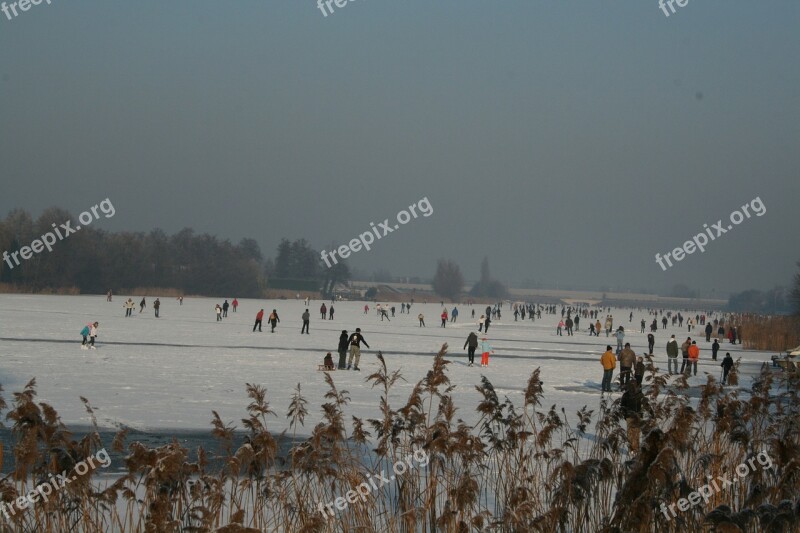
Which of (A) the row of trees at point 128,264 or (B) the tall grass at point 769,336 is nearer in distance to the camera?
(B) the tall grass at point 769,336

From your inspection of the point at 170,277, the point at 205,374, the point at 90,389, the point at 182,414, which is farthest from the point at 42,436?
the point at 170,277

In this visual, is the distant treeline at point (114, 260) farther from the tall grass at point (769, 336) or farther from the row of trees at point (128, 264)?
the tall grass at point (769, 336)

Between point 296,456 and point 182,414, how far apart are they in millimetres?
8753

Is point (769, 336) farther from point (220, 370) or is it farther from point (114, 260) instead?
point (114, 260)

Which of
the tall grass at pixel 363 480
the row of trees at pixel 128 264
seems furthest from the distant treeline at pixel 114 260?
the tall grass at pixel 363 480

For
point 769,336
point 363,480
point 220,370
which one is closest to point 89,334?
point 220,370

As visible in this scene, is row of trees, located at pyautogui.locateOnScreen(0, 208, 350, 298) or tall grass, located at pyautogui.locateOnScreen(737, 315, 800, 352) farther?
row of trees, located at pyautogui.locateOnScreen(0, 208, 350, 298)

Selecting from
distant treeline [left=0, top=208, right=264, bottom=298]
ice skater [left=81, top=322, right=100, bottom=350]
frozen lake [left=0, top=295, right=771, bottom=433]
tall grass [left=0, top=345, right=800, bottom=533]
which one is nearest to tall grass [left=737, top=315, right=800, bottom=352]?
frozen lake [left=0, top=295, right=771, bottom=433]

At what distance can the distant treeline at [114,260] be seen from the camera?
4154 inches

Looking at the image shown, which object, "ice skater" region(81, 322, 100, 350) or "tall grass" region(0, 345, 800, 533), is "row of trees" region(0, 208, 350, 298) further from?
"tall grass" region(0, 345, 800, 533)

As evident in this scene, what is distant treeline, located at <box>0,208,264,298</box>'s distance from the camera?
10550 cm

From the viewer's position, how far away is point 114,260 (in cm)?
12281

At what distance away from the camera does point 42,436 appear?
6117 millimetres

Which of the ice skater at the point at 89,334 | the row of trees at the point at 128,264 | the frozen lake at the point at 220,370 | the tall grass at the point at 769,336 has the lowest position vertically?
the frozen lake at the point at 220,370
